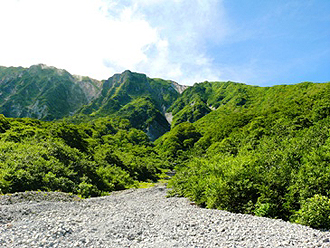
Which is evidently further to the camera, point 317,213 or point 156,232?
point 156,232

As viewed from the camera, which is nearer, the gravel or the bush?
the gravel

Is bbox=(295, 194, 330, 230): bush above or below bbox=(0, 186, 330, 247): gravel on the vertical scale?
above

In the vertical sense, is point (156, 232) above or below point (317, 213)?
below

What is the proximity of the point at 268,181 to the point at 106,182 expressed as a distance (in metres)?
42.5

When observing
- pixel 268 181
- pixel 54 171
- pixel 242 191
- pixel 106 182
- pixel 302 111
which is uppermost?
pixel 302 111

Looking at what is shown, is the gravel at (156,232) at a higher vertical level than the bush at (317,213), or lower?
lower

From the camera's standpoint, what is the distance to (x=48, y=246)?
35.6 feet

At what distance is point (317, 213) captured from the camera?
1402cm

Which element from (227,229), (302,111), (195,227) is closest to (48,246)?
(195,227)

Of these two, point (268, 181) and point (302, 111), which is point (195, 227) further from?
point (302, 111)

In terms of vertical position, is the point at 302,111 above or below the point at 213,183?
above

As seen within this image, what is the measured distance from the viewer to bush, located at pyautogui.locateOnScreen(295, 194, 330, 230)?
45.7 ft

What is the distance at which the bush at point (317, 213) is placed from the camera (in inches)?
548

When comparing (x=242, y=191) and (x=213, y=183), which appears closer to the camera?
(x=242, y=191)
